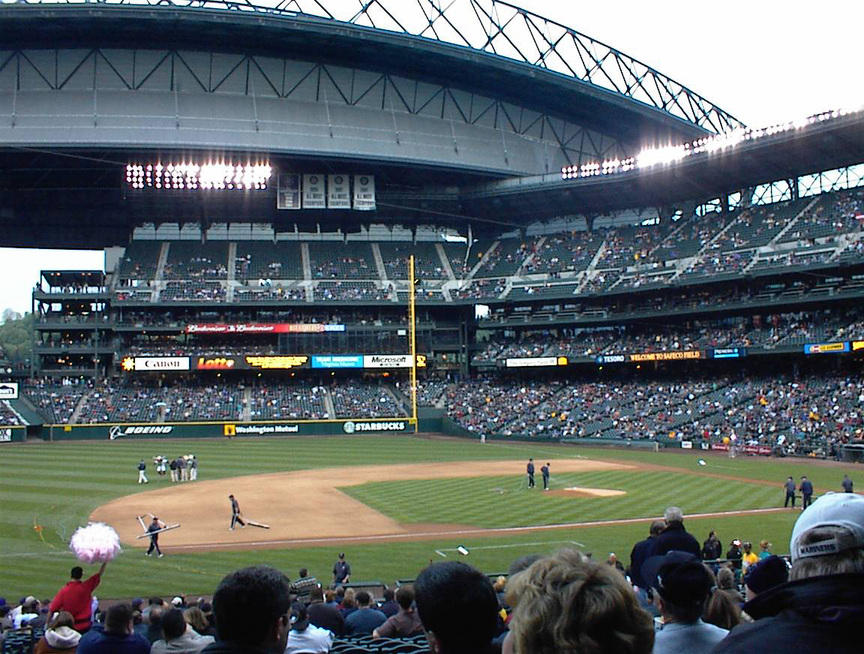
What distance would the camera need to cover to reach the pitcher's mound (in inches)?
1368

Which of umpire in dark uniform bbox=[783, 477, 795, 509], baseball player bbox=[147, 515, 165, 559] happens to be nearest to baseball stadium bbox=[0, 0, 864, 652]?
umpire in dark uniform bbox=[783, 477, 795, 509]

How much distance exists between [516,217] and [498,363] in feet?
63.5

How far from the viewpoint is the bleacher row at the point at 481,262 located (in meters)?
70.4

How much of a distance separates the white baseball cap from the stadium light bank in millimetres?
64565

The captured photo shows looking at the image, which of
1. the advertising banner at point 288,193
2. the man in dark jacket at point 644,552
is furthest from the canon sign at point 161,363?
the man in dark jacket at point 644,552

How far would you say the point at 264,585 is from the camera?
4332 millimetres

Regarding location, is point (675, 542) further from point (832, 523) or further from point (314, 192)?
point (314, 192)

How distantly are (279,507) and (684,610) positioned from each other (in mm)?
29096

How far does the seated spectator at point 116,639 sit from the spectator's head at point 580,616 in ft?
14.9

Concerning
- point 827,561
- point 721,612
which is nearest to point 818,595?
point 827,561

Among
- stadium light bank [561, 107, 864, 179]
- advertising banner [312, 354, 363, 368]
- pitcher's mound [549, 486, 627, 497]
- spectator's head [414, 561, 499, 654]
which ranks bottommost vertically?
pitcher's mound [549, 486, 627, 497]

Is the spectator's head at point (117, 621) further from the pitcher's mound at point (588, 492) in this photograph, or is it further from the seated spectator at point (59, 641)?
the pitcher's mound at point (588, 492)

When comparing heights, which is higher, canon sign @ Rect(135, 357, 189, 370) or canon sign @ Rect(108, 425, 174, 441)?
canon sign @ Rect(135, 357, 189, 370)

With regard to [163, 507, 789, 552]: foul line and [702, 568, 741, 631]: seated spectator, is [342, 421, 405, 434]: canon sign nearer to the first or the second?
[163, 507, 789, 552]: foul line
